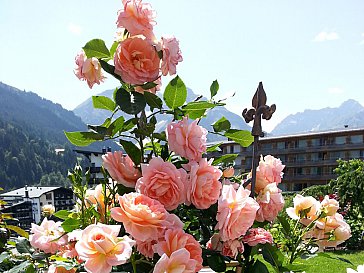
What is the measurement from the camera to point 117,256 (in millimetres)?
469

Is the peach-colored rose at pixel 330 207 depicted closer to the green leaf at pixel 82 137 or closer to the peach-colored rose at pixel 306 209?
the peach-colored rose at pixel 306 209

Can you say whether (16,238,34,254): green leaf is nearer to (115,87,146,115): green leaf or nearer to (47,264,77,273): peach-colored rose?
(47,264,77,273): peach-colored rose

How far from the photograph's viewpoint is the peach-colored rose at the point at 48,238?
742 mm

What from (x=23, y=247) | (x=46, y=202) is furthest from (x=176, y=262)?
(x=46, y=202)

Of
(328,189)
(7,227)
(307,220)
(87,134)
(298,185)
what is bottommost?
(298,185)

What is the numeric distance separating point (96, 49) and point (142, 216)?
0.31 m

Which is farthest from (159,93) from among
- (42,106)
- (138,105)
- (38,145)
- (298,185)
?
(42,106)

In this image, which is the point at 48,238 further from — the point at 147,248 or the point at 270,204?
the point at 270,204

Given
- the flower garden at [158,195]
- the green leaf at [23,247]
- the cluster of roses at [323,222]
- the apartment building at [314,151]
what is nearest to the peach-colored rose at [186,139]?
the flower garden at [158,195]

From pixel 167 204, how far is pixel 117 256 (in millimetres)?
138

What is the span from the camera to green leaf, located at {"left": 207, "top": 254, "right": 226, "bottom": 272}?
2.02 ft

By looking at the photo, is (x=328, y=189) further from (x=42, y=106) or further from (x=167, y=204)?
(x=42, y=106)

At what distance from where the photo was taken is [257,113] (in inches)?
30.0

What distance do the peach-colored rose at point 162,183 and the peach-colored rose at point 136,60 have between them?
0.15 m
